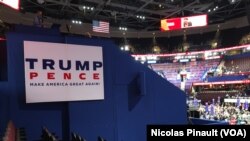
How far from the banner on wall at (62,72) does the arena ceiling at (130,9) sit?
20915mm

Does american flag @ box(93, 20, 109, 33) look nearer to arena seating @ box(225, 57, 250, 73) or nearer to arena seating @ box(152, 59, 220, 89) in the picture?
arena seating @ box(152, 59, 220, 89)

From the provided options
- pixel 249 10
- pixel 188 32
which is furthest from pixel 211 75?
pixel 249 10

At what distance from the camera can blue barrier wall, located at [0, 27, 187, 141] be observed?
5613 mm

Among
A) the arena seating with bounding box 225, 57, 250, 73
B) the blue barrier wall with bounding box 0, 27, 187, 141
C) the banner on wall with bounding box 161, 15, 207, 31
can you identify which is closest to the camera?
the blue barrier wall with bounding box 0, 27, 187, 141

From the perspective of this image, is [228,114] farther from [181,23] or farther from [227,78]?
[181,23]

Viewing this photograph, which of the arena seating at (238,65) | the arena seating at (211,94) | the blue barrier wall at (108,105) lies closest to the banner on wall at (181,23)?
the arena seating at (211,94)

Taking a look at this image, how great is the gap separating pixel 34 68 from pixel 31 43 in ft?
1.67

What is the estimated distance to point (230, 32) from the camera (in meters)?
37.5

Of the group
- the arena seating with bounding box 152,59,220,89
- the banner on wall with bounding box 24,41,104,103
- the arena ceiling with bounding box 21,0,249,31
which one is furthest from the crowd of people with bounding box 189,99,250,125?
the arena seating with bounding box 152,59,220,89

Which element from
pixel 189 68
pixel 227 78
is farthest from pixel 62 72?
pixel 189 68

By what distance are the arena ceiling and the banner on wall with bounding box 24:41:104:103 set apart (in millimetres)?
20915

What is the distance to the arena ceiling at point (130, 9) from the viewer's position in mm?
27578

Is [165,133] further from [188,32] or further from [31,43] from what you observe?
[188,32]

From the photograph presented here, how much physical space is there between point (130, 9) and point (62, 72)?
25.7 m
